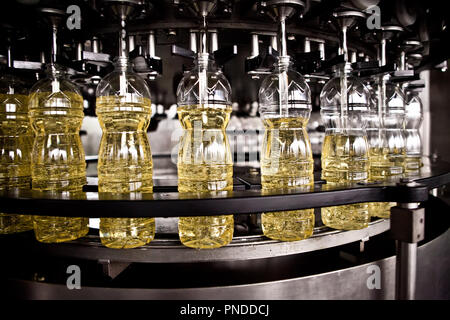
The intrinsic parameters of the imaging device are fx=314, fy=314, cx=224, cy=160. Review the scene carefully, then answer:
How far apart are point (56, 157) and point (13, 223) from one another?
0.92ft

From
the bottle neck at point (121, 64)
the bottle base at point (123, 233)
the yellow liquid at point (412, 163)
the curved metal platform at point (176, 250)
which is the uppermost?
the bottle neck at point (121, 64)

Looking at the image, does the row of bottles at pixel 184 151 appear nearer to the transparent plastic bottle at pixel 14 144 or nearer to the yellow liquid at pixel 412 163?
the transparent plastic bottle at pixel 14 144

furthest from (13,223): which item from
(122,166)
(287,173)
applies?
(287,173)

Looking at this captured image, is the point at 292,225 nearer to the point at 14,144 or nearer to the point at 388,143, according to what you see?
the point at 388,143

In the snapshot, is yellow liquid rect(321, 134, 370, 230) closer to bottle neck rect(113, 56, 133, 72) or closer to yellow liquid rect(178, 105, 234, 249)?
yellow liquid rect(178, 105, 234, 249)

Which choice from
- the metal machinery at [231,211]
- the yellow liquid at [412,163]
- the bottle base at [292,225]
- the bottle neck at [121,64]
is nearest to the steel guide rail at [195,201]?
the metal machinery at [231,211]

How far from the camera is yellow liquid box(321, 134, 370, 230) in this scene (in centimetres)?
94

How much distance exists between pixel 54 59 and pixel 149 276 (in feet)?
2.24

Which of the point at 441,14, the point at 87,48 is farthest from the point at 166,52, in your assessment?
the point at 441,14

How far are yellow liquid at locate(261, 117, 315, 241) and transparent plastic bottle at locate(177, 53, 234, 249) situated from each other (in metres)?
0.11

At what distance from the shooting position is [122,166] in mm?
830

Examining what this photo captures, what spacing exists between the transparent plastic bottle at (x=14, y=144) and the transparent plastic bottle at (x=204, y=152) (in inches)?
20.5

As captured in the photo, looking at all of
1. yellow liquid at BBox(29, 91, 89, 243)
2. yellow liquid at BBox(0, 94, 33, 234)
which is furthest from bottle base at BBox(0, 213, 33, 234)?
yellow liquid at BBox(29, 91, 89, 243)

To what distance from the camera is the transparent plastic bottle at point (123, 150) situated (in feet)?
2.71
